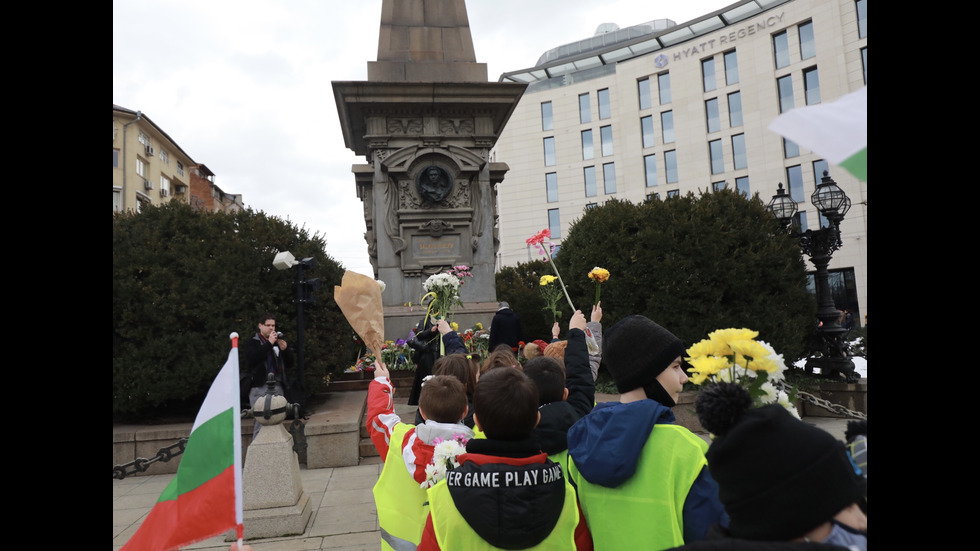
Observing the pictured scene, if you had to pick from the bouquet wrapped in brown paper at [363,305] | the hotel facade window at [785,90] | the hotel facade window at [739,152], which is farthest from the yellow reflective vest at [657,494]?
the hotel facade window at [739,152]

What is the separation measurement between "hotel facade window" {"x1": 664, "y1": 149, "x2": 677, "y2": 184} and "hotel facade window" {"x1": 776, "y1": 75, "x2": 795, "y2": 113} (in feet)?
28.8

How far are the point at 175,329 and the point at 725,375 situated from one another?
7.85 m

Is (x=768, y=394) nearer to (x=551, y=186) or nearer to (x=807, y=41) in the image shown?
(x=807, y=41)

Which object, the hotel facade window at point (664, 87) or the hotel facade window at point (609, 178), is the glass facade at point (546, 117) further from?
the hotel facade window at point (664, 87)

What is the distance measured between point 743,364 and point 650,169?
5124 centimetres

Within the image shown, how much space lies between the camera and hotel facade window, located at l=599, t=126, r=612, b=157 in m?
A: 53.0

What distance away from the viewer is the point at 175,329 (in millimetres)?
8000

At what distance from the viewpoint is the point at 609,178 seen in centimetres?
5288

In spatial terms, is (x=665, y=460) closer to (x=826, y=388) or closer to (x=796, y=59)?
(x=826, y=388)

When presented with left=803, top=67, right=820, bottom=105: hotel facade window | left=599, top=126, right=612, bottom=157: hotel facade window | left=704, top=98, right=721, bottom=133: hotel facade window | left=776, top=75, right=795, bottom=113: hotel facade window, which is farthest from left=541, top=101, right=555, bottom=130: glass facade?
left=803, top=67, right=820, bottom=105: hotel facade window

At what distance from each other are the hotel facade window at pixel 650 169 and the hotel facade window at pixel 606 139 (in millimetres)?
3644

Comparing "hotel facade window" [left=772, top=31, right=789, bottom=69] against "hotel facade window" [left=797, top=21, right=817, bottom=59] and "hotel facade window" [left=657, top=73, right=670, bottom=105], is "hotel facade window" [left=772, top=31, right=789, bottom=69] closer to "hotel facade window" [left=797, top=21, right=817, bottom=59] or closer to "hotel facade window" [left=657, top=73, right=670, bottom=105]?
"hotel facade window" [left=797, top=21, right=817, bottom=59]

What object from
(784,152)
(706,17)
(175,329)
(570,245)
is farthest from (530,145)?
(175,329)

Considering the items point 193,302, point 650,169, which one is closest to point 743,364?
point 193,302
